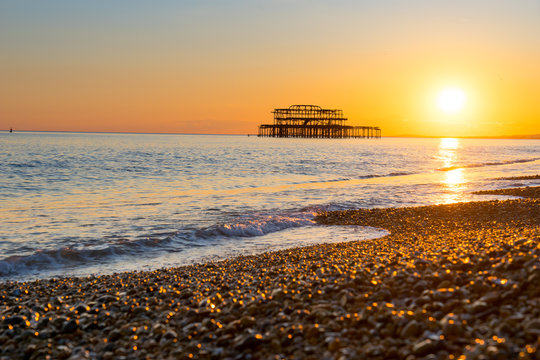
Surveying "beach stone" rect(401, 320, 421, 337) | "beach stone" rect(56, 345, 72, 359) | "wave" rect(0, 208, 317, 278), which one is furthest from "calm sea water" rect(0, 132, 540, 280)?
"beach stone" rect(401, 320, 421, 337)

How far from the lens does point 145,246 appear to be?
11320mm

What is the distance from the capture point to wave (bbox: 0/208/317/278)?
9.67 meters

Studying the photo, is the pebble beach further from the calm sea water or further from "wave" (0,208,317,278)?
the calm sea water

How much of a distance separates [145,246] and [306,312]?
758 cm

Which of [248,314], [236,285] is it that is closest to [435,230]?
[236,285]

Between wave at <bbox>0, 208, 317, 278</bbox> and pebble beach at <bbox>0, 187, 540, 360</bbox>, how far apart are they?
8.23 ft

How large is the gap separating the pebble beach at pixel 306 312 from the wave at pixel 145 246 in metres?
2.51

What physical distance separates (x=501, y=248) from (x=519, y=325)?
241 centimetres

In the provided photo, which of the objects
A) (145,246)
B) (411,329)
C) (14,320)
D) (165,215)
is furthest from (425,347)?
(165,215)

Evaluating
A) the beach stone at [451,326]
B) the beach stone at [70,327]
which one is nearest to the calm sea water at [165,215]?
the beach stone at [70,327]

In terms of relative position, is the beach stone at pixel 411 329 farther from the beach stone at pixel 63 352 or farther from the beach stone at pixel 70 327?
the beach stone at pixel 70 327

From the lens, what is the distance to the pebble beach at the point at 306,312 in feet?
12.5

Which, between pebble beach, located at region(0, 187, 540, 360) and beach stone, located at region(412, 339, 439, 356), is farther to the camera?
pebble beach, located at region(0, 187, 540, 360)

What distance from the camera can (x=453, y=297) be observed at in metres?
4.57
